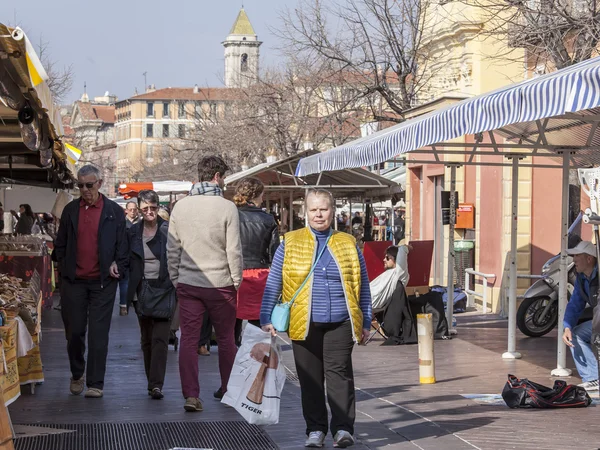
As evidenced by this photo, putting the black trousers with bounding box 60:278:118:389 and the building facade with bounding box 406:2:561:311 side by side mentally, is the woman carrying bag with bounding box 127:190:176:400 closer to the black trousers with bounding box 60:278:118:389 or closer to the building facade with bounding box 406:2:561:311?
the black trousers with bounding box 60:278:118:389

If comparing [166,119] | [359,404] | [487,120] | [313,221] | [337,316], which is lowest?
[359,404]

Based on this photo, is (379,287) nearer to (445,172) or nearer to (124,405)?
(124,405)

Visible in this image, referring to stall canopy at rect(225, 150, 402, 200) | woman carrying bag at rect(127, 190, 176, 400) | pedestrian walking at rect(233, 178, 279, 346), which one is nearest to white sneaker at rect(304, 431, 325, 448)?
woman carrying bag at rect(127, 190, 176, 400)

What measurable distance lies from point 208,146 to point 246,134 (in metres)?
5.89

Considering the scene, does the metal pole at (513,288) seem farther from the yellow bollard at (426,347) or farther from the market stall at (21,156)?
the market stall at (21,156)

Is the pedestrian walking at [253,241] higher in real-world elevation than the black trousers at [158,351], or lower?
higher

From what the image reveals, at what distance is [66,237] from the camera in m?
8.79

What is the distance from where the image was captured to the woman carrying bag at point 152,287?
866 cm

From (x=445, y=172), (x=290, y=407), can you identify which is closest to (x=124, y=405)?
(x=290, y=407)

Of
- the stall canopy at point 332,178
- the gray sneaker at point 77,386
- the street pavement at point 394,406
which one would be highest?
the stall canopy at point 332,178

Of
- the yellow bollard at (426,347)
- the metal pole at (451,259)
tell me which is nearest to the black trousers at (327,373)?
the yellow bollard at (426,347)

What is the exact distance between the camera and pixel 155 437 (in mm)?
7180

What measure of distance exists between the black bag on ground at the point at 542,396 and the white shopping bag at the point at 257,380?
237cm

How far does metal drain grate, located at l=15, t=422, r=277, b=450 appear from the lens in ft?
22.7
